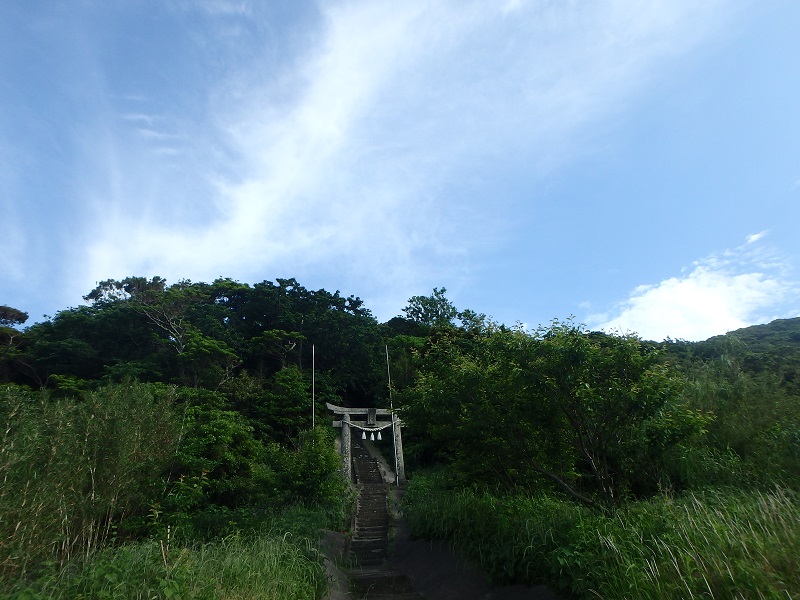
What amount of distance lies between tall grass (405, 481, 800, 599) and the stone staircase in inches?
65.2

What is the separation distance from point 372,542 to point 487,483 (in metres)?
4.50

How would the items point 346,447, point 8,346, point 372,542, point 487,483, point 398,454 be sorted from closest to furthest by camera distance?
1. point 487,483
2. point 372,542
3. point 346,447
4. point 398,454
5. point 8,346

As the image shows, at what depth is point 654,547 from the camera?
4941 mm

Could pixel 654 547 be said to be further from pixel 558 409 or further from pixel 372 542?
pixel 372 542

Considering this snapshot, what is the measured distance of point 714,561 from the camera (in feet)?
13.2

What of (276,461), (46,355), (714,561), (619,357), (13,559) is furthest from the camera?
(46,355)

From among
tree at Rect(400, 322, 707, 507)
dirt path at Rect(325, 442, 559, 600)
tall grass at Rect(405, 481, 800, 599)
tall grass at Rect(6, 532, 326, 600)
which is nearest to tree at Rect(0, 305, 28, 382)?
dirt path at Rect(325, 442, 559, 600)

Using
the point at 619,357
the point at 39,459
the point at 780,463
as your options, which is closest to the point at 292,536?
the point at 39,459

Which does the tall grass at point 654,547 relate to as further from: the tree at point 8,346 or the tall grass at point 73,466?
the tree at point 8,346

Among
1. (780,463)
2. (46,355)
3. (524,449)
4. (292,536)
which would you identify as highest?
(46,355)

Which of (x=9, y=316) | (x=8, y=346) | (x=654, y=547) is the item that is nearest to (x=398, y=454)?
(x=654, y=547)

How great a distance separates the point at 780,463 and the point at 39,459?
34.0ft

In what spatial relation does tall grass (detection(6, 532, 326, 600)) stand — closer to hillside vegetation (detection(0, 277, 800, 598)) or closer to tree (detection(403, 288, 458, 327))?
hillside vegetation (detection(0, 277, 800, 598))

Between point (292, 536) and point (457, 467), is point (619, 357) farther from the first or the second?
point (292, 536)
